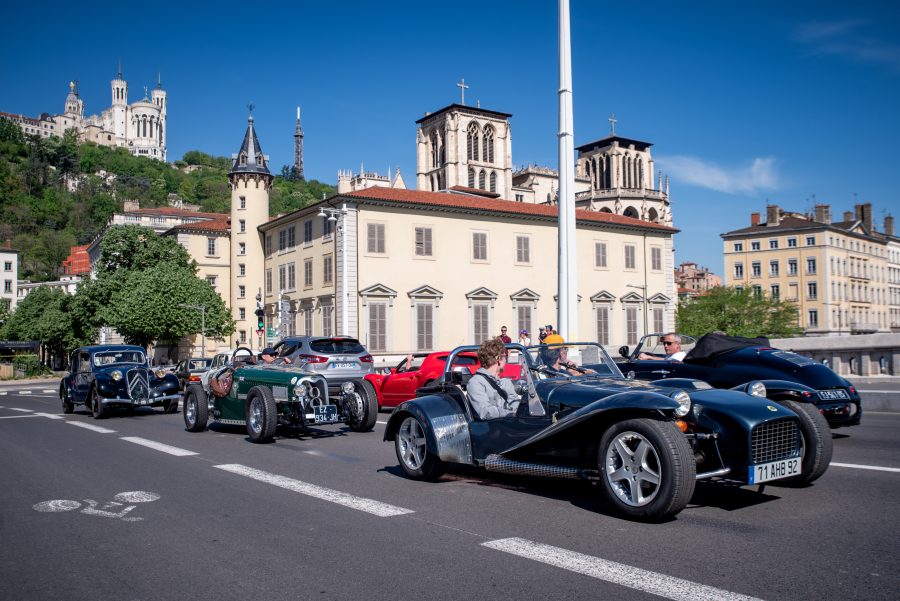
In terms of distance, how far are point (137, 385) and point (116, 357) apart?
206 cm

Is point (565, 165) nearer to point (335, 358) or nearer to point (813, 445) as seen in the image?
point (335, 358)

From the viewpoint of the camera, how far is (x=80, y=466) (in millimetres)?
9984

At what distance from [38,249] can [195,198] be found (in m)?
37.3

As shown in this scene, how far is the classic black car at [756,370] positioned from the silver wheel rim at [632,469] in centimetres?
511

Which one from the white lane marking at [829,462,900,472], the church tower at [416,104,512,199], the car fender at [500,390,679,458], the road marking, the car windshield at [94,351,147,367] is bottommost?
the white lane marking at [829,462,900,472]

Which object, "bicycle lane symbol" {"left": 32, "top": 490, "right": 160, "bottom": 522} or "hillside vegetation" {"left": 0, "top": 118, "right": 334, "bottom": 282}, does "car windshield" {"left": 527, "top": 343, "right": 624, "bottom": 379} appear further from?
"hillside vegetation" {"left": 0, "top": 118, "right": 334, "bottom": 282}

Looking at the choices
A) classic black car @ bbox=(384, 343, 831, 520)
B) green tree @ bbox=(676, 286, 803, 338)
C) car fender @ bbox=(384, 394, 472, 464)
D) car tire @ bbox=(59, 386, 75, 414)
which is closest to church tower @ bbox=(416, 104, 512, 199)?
green tree @ bbox=(676, 286, 803, 338)

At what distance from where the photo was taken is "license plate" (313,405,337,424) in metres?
12.1

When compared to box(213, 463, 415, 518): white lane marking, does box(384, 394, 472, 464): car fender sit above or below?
above

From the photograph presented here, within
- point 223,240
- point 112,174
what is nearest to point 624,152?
point 223,240

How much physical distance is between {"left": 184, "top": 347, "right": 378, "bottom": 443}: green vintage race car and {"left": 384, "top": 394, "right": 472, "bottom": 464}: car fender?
4.19 meters

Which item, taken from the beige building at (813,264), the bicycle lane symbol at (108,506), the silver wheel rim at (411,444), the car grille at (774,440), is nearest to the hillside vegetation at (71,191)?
the beige building at (813,264)

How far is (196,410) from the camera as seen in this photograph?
45.9ft

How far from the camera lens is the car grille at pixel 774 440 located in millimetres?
6129
